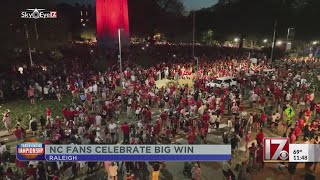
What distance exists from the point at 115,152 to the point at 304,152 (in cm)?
744

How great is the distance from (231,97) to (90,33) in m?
78.5

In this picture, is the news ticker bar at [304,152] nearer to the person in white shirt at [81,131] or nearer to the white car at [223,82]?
the person in white shirt at [81,131]

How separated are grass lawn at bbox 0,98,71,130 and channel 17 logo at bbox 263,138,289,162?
13462 mm

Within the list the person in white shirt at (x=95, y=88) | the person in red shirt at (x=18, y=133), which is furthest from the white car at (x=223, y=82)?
the person in red shirt at (x=18, y=133)

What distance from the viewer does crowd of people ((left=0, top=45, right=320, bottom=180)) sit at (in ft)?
43.7

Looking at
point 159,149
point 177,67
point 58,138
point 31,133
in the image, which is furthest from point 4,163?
point 177,67

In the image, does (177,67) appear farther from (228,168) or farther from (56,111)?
(228,168)

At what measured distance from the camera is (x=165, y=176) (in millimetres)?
12953

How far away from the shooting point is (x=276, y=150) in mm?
12727

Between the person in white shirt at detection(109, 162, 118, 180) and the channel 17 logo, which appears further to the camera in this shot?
the channel 17 logo

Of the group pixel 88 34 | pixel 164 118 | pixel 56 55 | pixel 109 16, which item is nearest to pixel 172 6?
pixel 88 34

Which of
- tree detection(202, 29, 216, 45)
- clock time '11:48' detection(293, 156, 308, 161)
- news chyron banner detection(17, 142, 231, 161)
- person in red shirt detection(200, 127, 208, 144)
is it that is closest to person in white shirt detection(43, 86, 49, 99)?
news chyron banner detection(17, 142, 231, 161)

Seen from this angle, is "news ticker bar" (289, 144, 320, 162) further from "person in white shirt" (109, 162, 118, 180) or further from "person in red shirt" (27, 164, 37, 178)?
"person in red shirt" (27, 164, 37, 178)

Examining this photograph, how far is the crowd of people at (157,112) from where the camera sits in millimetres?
13305
